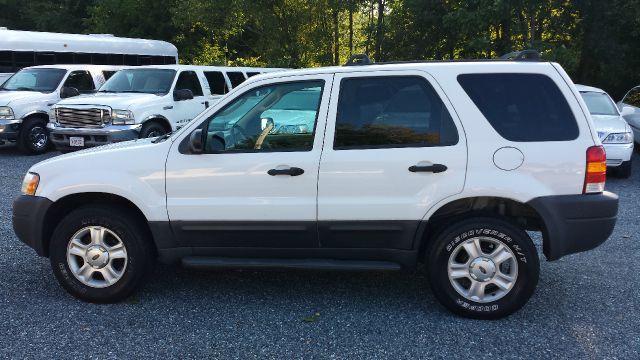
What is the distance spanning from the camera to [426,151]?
3766 mm

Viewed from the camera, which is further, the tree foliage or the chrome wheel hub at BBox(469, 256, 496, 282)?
the tree foliage

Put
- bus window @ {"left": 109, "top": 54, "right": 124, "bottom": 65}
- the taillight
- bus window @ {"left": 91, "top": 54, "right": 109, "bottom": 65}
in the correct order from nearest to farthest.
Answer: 1. the taillight
2. bus window @ {"left": 91, "top": 54, "right": 109, "bottom": 65}
3. bus window @ {"left": 109, "top": 54, "right": 124, "bottom": 65}

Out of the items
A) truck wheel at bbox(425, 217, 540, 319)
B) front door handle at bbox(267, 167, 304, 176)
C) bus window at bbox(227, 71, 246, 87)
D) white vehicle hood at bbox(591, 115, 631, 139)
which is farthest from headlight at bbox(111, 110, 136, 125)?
white vehicle hood at bbox(591, 115, 631, 139)

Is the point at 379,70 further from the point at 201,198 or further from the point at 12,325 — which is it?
the point at 12,325

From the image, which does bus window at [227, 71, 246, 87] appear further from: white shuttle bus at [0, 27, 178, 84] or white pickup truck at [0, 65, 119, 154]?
white shuttle bus at [0, 27, 178, 84]

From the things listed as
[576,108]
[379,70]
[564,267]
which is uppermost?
[379,70]

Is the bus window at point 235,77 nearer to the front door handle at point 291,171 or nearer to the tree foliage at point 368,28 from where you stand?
the tree foliage at point 368,28

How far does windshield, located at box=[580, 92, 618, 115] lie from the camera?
32.5 ft

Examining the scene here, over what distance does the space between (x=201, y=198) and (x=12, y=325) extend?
151 centimetres

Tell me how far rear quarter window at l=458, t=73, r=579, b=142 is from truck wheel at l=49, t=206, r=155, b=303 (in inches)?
102


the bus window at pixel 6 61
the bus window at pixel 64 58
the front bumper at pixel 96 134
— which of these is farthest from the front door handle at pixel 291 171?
the bus window at pixel 64 58

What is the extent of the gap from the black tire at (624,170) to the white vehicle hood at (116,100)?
806 centimetres

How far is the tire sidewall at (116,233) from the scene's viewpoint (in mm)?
4066

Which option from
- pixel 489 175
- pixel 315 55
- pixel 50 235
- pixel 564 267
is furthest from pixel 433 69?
pixel 315 55
